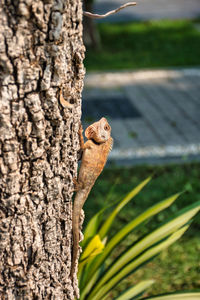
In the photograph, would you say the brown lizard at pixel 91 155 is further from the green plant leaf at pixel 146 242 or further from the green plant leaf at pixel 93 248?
the green plant leaf at pixel 146 242

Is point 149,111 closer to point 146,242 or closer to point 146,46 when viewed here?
point 146,242

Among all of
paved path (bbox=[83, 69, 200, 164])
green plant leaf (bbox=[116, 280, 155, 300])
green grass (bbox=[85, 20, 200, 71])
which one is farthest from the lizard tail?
green grass (bbox=[85, 20, 200, 71])

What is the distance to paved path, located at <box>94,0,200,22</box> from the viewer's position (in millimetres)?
13570

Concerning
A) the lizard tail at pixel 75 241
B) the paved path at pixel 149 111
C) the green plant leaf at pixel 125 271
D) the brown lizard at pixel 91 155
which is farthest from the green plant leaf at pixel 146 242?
the paved path at pixel 149 111

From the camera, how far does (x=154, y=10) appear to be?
14969 millimetres

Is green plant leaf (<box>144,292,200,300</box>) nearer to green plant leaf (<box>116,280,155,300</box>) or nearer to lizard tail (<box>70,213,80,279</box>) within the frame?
green plant leaf (<box>116,280,155,300</box>)

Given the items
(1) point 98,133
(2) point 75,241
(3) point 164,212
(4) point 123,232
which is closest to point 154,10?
(3) point 164,212

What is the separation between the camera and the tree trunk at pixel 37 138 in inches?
44.2

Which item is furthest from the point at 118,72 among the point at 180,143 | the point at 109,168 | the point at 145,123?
the point at 109,168

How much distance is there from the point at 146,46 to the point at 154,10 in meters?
5.72

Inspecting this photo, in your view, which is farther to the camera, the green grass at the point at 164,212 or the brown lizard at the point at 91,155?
the green grass at the point at 164,212

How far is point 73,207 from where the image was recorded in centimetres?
150

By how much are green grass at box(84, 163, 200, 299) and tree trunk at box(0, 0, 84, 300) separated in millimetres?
870

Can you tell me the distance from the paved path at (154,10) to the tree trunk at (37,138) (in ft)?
39.1
